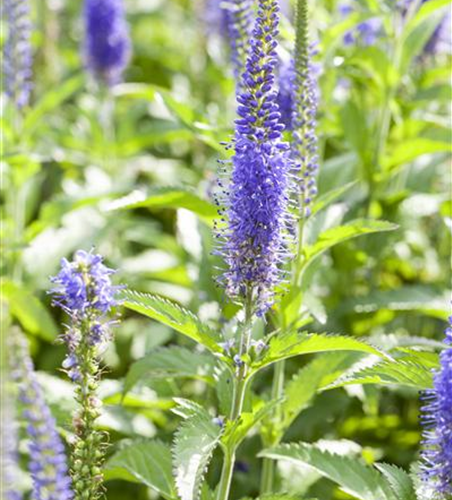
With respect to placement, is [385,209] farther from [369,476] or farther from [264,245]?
[264,245]

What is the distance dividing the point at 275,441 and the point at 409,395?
1429mm

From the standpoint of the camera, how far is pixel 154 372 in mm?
3586

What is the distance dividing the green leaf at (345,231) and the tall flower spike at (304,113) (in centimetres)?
13

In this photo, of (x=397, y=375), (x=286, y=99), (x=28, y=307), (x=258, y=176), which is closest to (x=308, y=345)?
(x=397, y=375)

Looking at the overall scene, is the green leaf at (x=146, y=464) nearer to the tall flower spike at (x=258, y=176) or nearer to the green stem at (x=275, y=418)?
the green stem at (x=275, y=418)

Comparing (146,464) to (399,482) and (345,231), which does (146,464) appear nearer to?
(399,482)

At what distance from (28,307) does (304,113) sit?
78.8 inches

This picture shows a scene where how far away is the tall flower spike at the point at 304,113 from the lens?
10.7 ft

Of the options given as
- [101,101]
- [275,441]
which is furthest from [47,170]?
[275,441]

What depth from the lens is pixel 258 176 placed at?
2.76 metres

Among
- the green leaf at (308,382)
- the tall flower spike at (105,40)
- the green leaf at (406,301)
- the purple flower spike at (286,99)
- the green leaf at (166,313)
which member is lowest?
the green leaf at (308,382)

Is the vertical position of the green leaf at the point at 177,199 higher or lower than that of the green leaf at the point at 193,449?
higher

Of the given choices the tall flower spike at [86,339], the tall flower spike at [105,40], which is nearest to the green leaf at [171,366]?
the tall flower spike at [86,339]

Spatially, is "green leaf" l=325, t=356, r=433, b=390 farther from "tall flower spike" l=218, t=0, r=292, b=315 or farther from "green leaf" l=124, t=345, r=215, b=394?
"green leaf" l=124, t=345, r=215, b=394
